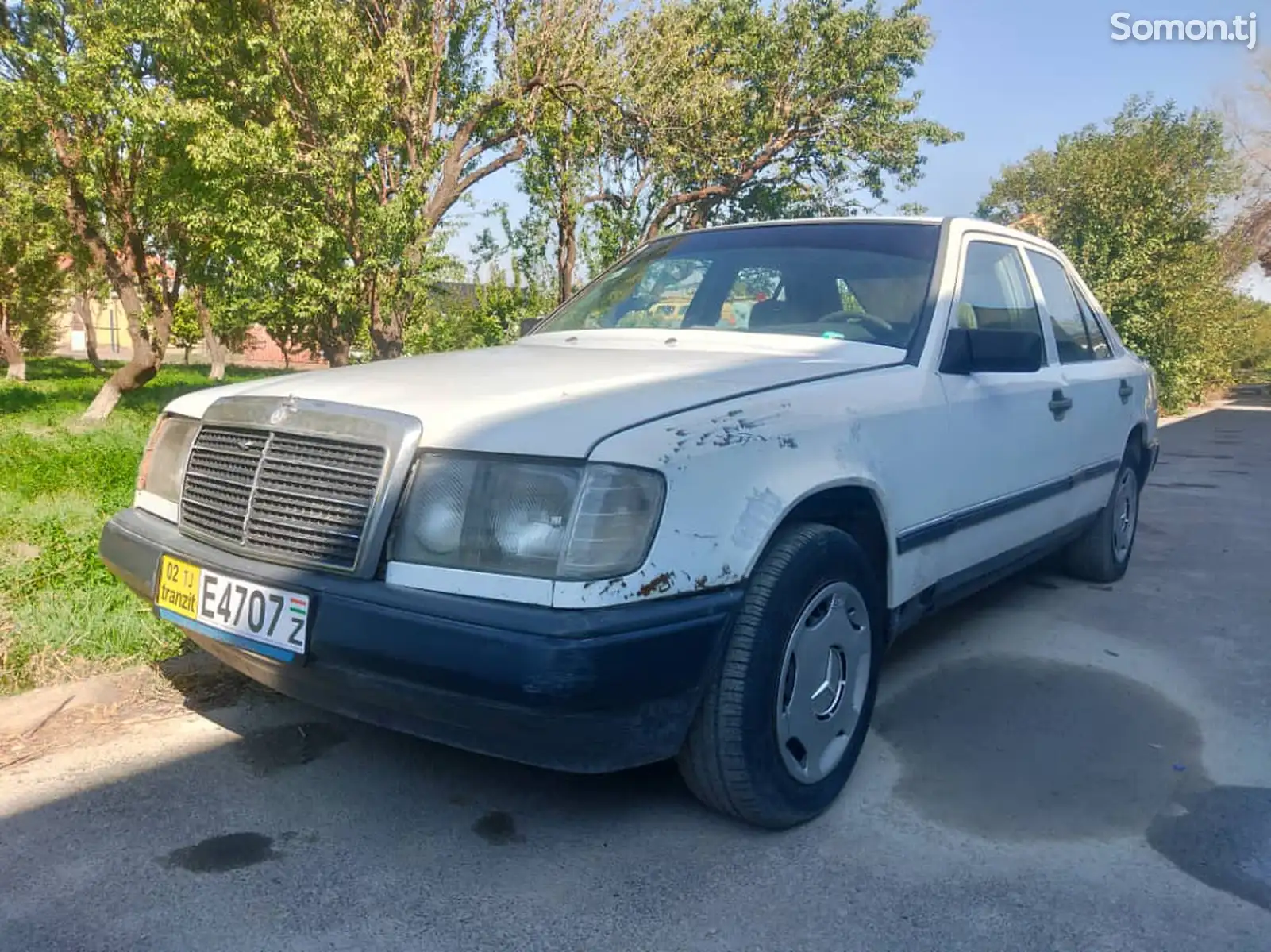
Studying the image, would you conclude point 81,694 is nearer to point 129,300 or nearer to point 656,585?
point 656,585

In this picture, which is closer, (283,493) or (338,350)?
(283,493)

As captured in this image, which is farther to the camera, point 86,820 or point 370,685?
point 86,820

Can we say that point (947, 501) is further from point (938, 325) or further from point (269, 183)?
point (269, 183)

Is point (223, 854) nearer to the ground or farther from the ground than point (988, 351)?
nearer to the ground

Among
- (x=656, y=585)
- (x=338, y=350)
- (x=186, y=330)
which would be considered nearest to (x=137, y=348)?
(x=338, y=350)

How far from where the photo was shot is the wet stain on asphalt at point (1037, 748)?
2684 mm

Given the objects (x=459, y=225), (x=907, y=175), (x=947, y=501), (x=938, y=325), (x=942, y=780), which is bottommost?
(x=942, y=780)

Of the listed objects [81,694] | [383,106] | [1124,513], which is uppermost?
[383,106]

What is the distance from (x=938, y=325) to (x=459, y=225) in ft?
25.9

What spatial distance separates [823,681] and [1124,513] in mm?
3403

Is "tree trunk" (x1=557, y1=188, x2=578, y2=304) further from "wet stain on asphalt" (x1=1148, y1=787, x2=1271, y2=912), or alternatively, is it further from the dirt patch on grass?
"wet stain on asphalt" (x1=1148, y1=787, x2=1271, y2=912)

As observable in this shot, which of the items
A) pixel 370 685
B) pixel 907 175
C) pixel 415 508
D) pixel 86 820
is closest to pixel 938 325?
pixel 415 508

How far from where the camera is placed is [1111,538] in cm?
513

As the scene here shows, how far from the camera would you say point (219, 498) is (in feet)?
8.52
